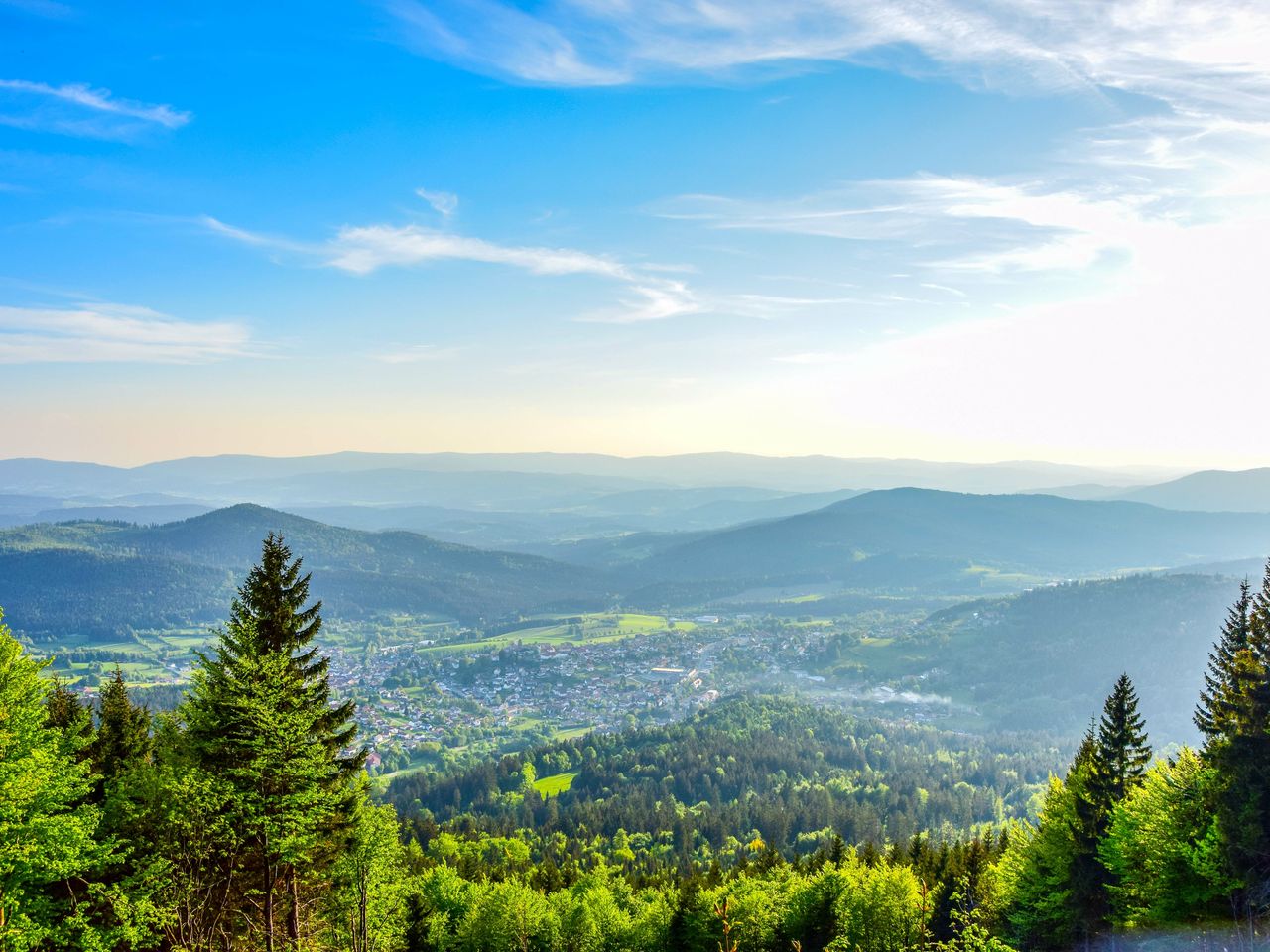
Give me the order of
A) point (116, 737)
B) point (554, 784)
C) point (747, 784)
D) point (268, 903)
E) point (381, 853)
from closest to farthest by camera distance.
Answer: point (268, 903), point (381, 853), point (116, 737), point (554, 784), point (747, 784)

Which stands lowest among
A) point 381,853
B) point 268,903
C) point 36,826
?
point 381,853

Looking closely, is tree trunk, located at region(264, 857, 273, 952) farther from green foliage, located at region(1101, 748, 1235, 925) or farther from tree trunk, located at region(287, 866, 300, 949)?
green foliage, located at region(1101, 748, 1235, 925)

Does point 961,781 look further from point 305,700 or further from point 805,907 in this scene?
point 305,700

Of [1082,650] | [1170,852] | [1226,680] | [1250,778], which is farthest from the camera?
[1082,650]

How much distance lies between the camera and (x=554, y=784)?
93812 millimetres

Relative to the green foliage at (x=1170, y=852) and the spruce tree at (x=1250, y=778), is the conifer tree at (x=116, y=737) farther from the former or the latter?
the spruce tree at (x=1250, y=778)

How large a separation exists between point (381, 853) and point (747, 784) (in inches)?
3189

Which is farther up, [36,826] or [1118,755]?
[36,826]

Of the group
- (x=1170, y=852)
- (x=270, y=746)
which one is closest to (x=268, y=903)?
(x=270, y=746)

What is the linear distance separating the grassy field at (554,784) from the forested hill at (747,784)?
0.88 feet

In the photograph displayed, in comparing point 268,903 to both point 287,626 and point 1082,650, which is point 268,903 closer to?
point 287,626

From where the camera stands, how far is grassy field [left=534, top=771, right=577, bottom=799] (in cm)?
9068

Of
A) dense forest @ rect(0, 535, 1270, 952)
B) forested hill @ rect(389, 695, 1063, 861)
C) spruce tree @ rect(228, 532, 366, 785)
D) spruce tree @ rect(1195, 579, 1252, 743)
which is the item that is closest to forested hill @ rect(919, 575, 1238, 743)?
forested hill @ rect(389, 695, 1063, 861)

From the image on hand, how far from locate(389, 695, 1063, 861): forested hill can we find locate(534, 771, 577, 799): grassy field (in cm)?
27
